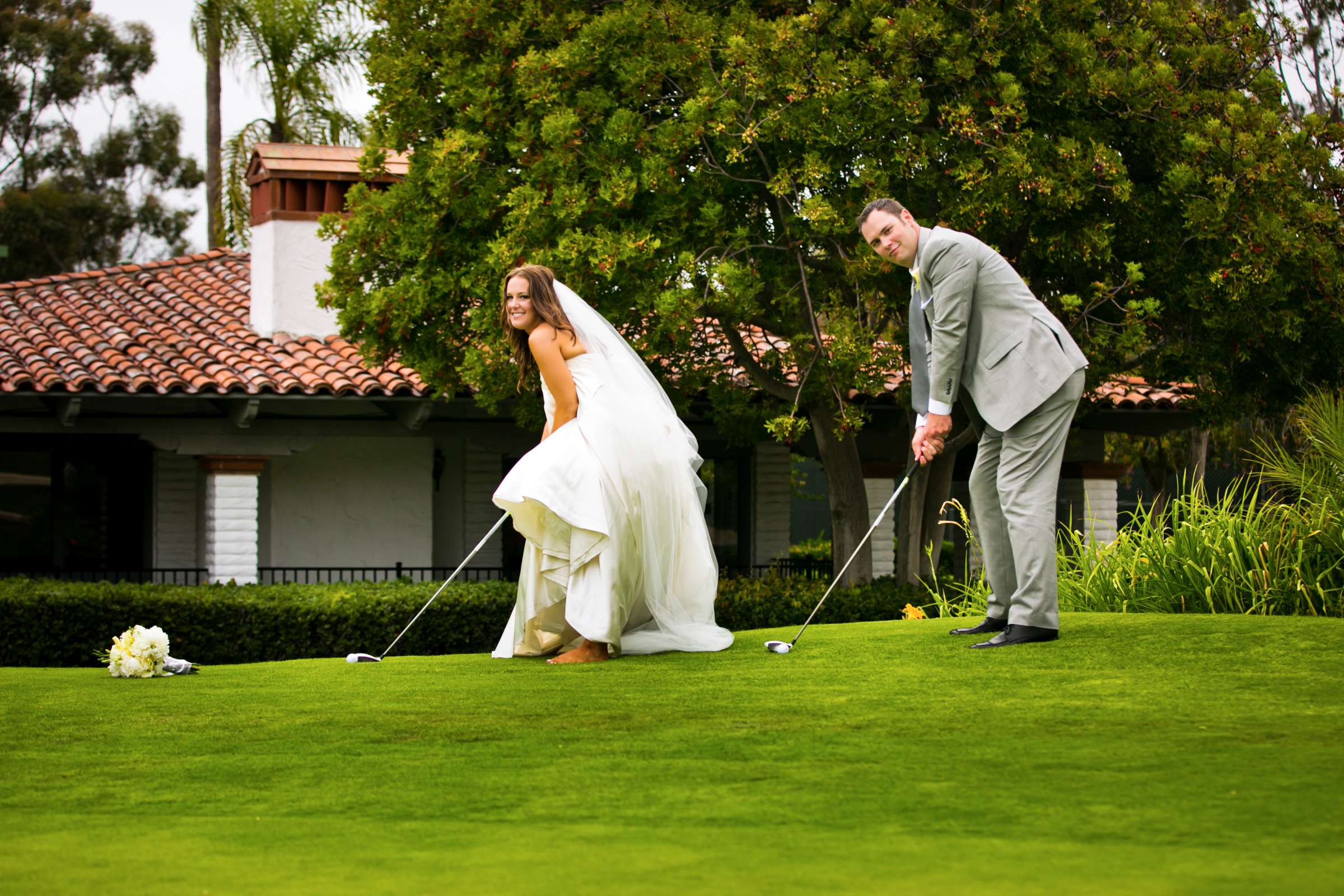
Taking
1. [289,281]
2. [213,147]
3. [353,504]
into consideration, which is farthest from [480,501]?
[213,147]

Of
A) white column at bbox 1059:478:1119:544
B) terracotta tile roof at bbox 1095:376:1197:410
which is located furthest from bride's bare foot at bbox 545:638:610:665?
white column at bbox 1059:478:1119:544

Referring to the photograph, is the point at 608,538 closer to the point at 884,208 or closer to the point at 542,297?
the point at 542,297

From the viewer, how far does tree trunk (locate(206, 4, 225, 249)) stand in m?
29.6

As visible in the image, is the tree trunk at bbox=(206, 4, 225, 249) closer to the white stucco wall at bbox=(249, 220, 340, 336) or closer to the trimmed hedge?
the white stucco wall at bbox=(249, 220, 340, 336)

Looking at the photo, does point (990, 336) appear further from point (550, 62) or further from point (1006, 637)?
point (550, 62)

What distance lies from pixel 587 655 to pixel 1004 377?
2395 mm

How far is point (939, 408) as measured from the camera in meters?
6.67

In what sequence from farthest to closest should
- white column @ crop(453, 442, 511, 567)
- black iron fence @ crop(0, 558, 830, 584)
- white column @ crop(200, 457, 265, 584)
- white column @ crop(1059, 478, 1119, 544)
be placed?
1. white column @ crop(1059, 478, 1119, 544)
2. white column @ crop(453, 442, 511, 567)
3. black iron fence @ crop(0, 558, 830, 584)
4. white column @ crop(200, 457, 265, 584)

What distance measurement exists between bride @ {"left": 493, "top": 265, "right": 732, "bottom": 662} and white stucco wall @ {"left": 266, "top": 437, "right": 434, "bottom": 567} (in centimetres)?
1201

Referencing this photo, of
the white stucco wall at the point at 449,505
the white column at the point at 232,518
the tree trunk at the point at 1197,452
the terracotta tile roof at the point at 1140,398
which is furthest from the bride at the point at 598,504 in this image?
the tree trunk at the point at 1197,452

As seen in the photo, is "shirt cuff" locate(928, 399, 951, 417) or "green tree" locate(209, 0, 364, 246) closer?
"shirt cuff" locate(928, 399, 951, 417)

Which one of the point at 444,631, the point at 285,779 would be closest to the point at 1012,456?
the point at 285,779

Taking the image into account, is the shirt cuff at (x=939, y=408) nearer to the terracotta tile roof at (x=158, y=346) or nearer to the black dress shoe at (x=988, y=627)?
the black dress shoe at (x=988, y=627)

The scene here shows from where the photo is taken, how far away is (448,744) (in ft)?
16.0
